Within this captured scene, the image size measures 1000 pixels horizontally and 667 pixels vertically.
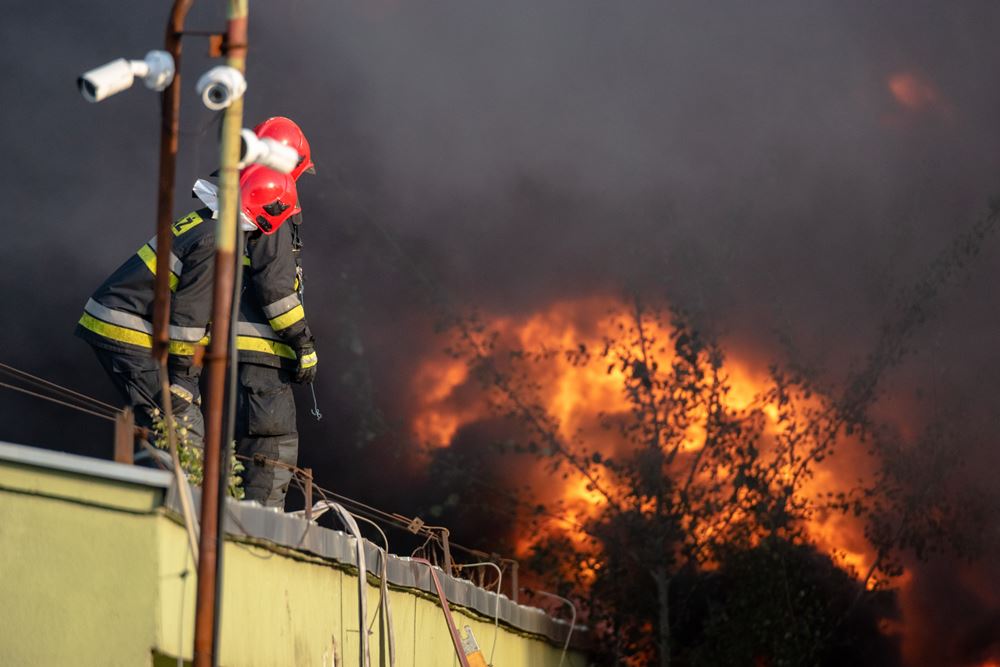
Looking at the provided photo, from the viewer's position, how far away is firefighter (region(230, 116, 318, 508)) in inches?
318

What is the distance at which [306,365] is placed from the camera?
27.7 feet

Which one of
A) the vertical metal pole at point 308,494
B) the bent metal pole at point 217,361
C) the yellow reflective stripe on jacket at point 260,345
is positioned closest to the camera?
the bent metal pole at point 217,361

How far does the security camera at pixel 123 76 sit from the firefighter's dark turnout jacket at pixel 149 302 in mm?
2877

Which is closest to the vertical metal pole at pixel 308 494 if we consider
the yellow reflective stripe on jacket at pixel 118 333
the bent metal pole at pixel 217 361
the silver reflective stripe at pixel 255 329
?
the silver reflective stripe at pixel 255 329

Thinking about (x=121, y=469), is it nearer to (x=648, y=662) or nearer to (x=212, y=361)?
(x=212, y=361)

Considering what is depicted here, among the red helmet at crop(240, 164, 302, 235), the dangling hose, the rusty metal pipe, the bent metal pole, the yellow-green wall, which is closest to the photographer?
the bent metal pole

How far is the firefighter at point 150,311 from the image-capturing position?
314 inches

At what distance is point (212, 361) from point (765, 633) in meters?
11.4

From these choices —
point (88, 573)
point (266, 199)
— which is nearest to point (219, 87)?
point (88, 573)

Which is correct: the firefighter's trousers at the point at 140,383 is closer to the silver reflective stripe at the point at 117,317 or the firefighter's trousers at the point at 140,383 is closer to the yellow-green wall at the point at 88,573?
the silver reflective stripe at the point at 117,317

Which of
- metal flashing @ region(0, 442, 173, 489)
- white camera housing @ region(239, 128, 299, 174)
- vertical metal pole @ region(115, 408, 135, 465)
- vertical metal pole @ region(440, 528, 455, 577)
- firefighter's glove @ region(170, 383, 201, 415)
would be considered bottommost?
metal flashing @ region(0, 442, 173, 489)

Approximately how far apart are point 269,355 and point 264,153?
11.2ft

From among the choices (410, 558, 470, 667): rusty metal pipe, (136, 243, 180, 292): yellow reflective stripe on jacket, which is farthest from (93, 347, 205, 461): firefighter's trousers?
(410, 558, 470, 667): rusty metal pipe

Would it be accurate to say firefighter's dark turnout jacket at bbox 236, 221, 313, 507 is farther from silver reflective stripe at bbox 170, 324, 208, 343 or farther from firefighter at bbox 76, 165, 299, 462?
silver reflective stripe at bbox 170, 324, 208, 343
